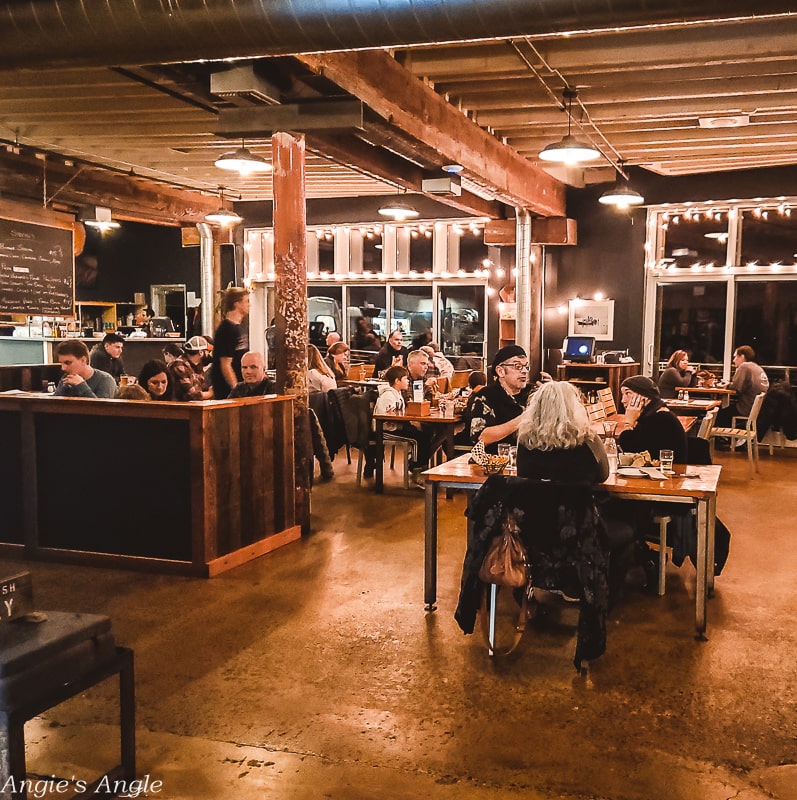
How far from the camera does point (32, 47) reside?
344 centimetres

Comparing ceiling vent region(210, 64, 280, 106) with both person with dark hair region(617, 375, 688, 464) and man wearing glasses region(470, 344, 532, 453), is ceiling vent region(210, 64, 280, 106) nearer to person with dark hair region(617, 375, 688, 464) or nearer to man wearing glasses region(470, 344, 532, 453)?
man wearing glasses region(470, 344, 532, 453)

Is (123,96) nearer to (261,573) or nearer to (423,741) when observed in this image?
(261,573)

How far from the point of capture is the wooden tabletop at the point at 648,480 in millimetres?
3879

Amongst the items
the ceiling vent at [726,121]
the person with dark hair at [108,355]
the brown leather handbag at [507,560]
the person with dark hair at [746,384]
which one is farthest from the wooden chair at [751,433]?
the person with dark hair at [108,355]

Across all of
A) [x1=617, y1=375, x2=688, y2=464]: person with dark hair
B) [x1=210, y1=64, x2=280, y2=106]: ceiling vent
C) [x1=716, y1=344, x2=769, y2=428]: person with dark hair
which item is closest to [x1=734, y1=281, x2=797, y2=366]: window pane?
[x1=716, y1=344, x2=769, y2=428]: person with dark hair

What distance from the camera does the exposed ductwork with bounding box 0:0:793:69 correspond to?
285 cm

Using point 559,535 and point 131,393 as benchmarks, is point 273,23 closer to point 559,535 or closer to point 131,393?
point 559,535

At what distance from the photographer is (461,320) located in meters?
12.7

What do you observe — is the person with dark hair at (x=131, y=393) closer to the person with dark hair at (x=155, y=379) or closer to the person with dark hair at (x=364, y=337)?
the person with dark hair at (x=155, y=379)

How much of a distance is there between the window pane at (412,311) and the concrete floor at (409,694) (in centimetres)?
789

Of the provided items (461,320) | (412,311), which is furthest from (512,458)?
(412,311)

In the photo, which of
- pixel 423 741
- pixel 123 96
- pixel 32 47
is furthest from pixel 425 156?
pixel 423 741


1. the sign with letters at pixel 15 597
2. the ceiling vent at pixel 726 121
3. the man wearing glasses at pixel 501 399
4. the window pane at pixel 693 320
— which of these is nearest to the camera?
the sign with letters at pixel 15 597

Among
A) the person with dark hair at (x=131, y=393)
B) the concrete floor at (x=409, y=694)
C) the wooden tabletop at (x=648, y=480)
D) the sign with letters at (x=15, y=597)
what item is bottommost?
the concrete floor at (x=409, y=694)
